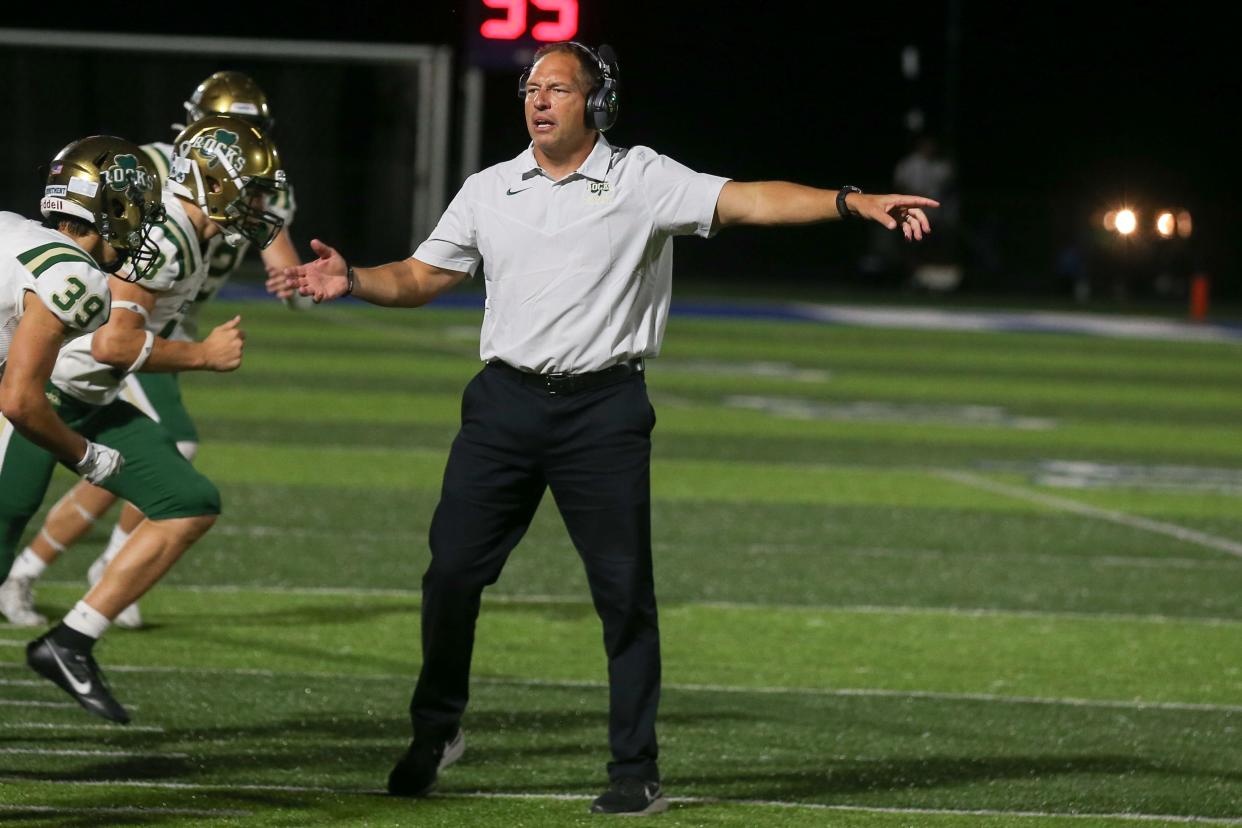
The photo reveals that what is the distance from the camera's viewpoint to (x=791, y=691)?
749 centimetres

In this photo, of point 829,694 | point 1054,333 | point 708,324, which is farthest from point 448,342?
point 829,694

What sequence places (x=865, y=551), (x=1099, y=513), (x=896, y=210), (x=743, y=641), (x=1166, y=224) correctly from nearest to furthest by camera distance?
(x=896, y=210), (x=1166, y=224), (x=743, y=641), (x=865, y=551), (x=1099, y=513)

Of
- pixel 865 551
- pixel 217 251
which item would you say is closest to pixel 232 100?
pixel 217 251

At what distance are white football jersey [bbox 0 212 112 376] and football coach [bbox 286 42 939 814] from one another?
49 cm

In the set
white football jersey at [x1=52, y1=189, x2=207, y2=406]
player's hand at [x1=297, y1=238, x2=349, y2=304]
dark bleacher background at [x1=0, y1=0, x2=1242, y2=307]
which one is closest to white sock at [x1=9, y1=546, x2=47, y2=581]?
white football jersey at [x1=52, y1=189, x2=207, y2=406]

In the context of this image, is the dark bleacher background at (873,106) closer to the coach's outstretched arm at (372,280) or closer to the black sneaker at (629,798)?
the coach's outstretched arm at (372,280)

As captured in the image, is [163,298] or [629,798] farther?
[163,298]

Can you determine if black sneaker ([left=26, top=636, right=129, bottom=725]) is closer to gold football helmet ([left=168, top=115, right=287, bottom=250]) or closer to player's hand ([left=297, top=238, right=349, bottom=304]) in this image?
gold football helmet ([left=168, top=115, right=287, bottom=250])

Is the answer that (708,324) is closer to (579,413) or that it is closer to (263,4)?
(263,4)

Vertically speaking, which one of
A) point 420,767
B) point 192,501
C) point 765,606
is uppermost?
point 192,501

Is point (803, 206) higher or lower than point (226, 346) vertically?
higher

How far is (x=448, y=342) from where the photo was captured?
22625mm

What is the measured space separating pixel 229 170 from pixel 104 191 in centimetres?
52

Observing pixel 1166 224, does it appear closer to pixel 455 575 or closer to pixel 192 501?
pixel 455 575
